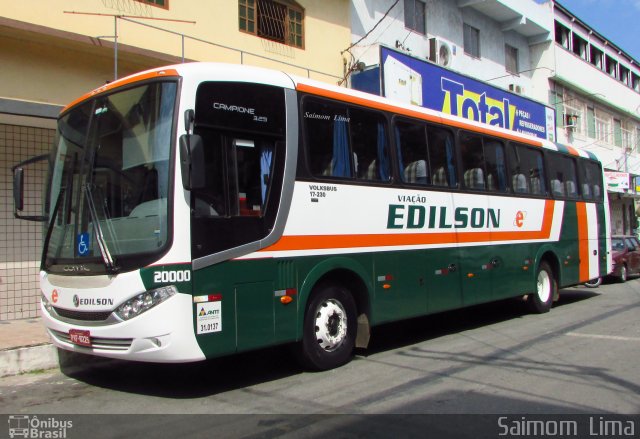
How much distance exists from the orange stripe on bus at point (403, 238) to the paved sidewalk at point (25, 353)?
346 cm

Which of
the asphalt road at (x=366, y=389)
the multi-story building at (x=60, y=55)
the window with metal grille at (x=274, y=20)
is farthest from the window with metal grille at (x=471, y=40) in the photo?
the asphalt road at (x=366, y=389)

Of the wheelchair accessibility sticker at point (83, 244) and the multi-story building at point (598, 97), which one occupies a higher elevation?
the multi-story building at point (598, 97)

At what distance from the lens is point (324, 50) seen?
1442cm

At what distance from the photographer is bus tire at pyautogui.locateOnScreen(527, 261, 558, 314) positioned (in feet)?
37.1

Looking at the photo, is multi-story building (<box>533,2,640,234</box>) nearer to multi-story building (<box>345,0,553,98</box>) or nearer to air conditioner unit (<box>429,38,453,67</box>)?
multi-story building (<box>345,0,553,98</box>)

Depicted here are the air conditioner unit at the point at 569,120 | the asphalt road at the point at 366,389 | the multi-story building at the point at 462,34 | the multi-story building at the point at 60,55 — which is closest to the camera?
the asphalt road at the point at 366,389

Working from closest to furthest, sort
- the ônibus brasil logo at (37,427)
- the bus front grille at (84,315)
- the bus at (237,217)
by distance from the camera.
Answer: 1. the ônibus brasil logo at (37,427)
2. the bus at (237,217)
3. the bus front grille at (84,315)

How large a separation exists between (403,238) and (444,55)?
12359mm

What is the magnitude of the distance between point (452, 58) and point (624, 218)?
23.2 meters

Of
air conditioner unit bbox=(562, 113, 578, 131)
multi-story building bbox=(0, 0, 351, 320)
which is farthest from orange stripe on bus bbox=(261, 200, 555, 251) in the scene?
air conditioner unit bbox=(562, 113, 578, 131)

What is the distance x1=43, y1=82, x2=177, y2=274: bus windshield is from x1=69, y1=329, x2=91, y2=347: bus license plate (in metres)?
0.61

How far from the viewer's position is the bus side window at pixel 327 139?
6617 mm

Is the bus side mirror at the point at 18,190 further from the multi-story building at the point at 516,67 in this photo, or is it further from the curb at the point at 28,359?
the multi-story building at the point at 516,67

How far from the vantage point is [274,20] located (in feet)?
43.7
